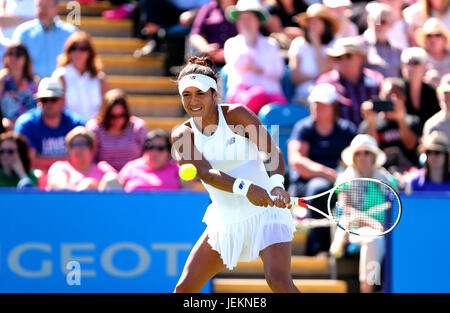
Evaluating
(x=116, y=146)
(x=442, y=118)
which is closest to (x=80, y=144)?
(x=116, y=146)

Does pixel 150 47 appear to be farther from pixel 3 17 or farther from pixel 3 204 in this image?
pixel 3 204

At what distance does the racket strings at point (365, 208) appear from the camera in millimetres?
5918

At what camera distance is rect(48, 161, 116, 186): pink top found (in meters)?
7.58

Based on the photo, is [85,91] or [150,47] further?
[150,47]

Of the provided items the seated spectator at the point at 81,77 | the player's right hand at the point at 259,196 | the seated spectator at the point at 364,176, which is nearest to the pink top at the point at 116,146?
the seated spectator at the point at 81,77

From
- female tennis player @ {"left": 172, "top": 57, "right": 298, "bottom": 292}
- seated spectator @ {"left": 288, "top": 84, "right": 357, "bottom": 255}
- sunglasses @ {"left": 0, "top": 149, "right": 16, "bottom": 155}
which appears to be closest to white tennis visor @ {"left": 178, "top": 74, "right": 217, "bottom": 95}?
female tennis player @ {"left": 172, "top": 57, "right": 298, "bottom": 292}

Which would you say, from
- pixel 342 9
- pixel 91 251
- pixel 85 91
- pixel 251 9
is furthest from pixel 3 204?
pixel 342 9

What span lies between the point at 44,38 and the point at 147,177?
75.6 inches

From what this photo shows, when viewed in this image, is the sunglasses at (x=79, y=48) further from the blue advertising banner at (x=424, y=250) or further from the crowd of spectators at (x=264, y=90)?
the blue advertising banner at (x=424, y=250)

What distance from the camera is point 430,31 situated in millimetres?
9242

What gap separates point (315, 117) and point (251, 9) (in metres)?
1.30

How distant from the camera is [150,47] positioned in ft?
31.8

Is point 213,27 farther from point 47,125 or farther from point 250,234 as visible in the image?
point 250,234

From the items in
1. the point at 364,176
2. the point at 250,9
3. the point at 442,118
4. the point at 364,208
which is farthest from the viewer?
the point at 250,9
